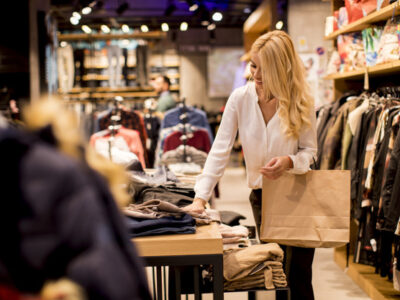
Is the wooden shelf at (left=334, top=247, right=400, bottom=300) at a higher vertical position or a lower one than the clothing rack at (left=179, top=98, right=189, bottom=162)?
lower

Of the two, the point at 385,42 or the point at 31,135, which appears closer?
the point at 31,135

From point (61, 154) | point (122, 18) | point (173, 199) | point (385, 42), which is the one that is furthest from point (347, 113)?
point (122, 18)

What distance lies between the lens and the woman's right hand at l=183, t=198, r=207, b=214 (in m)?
2.20

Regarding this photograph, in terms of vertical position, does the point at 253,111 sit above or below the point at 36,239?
above

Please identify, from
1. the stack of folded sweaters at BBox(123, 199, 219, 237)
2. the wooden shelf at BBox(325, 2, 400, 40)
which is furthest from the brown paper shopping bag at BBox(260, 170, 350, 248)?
the wooden shelf at BBox(325, 2, 400, 40)

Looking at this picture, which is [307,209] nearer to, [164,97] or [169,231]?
[169,231]

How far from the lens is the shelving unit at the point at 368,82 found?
11.6ft

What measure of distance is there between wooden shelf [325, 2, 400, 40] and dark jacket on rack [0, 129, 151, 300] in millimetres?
3011

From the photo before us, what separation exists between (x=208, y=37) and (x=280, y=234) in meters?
13.4

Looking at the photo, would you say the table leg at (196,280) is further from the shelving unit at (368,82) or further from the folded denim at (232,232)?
the shelving unit at (368,82)

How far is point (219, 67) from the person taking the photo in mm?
15211

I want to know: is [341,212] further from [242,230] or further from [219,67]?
[219,67]

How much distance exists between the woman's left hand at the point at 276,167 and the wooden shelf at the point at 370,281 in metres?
1.61

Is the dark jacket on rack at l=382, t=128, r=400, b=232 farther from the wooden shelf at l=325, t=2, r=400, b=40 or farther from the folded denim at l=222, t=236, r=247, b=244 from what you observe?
the folded denim at l=222, t=236, r=247, b=244
